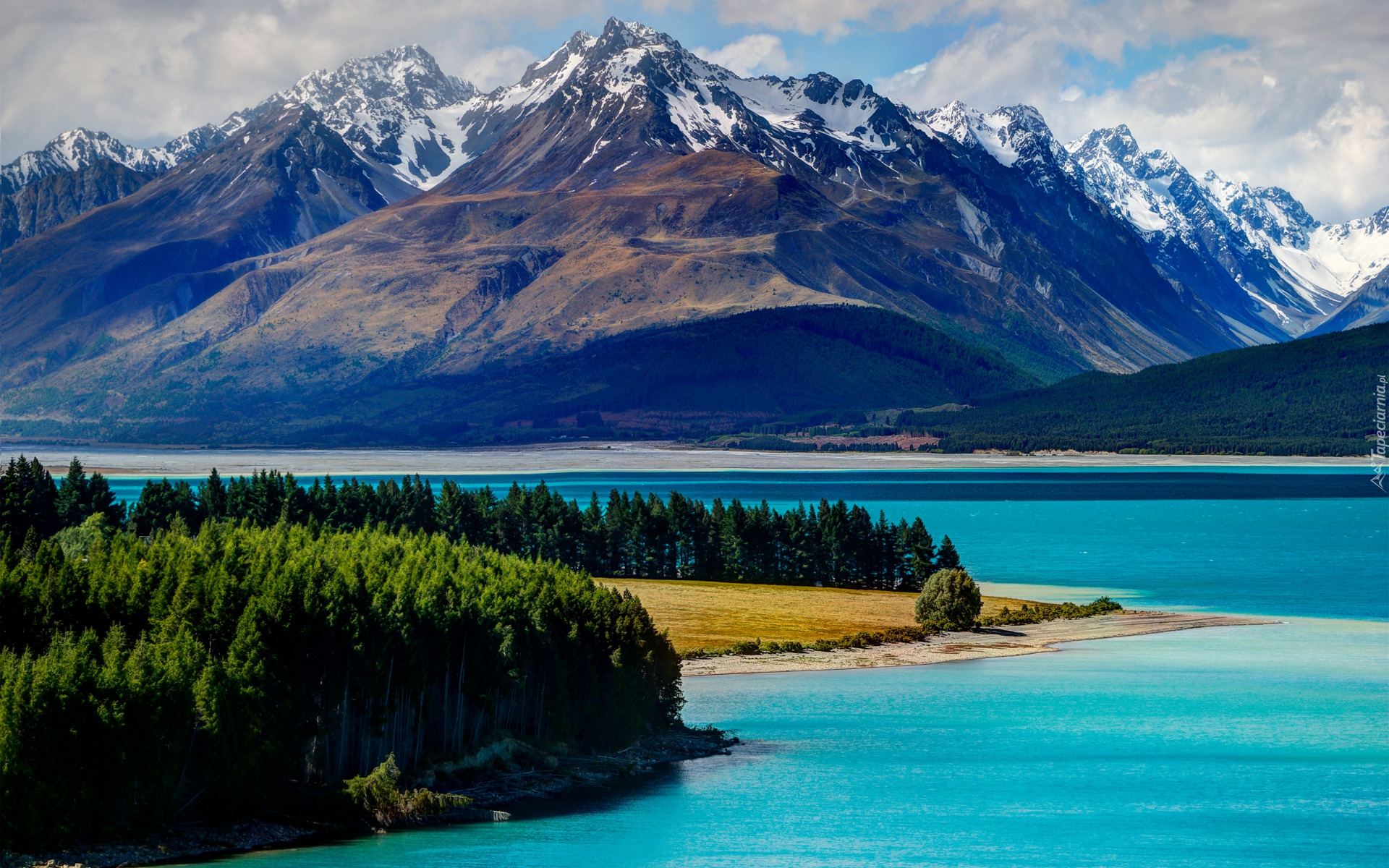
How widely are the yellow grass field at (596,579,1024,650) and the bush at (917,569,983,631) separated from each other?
13.7 feet

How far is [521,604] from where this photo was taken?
69.9 m

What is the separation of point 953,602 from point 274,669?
66.7 metres

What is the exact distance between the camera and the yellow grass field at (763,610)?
112625 mm

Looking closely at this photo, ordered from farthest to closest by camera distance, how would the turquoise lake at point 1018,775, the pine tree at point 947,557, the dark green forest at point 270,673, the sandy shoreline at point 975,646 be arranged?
the pine tree at point 947,557 → the sandy shoreline at point 975,646 → the turquoise lake at point 1018,775 → the dark green forest at point 270,673

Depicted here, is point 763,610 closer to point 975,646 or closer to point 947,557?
point 975,646

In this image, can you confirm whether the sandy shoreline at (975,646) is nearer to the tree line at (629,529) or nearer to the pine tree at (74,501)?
the tree line at (629,529)

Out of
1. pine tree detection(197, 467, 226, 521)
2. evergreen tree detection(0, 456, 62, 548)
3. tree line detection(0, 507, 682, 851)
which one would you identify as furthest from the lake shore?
pine tree detection(197, 467, 226, 521)

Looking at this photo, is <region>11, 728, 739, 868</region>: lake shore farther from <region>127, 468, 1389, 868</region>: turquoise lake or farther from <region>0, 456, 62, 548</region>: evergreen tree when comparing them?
<region>0, 456, 62, 548</region>: evergreen tree

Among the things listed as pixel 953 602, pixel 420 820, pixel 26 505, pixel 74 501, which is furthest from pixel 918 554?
pixel 420 820

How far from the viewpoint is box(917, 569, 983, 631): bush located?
383 feet

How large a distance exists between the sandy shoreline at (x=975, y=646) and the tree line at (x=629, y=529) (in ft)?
78.2

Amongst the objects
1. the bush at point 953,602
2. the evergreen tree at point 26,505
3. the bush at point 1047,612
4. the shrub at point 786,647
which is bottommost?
the shrub at point 786,647

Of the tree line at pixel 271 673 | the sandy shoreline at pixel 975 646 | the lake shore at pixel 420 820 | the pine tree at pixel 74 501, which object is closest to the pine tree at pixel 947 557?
the sandy shoreline at pixel 975 646

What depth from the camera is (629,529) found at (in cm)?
15562
